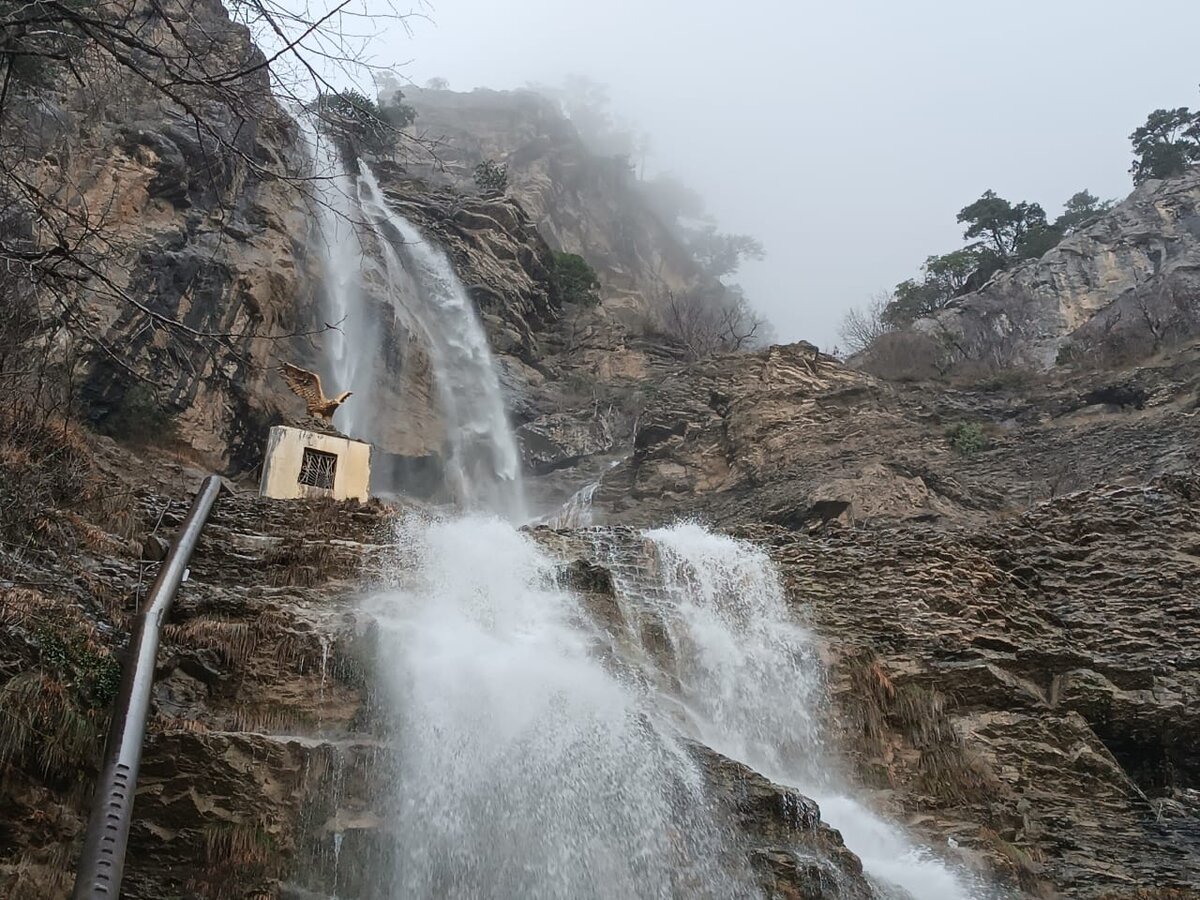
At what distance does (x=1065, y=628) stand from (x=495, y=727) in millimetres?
7570

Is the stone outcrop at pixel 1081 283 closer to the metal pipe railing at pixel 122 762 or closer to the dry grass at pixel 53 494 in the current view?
the dry grass at pixel 53 494

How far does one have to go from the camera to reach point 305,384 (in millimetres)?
19094

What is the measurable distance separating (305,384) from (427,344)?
7573 millimetres

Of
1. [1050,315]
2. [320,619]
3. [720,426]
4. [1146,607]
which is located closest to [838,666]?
[1146,607]

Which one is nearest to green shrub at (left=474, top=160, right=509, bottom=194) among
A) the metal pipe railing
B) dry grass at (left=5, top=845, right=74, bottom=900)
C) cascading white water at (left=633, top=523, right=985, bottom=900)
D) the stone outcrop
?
the stone outcrop

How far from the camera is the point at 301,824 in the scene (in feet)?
20.3

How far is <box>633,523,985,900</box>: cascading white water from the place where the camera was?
8.05 m

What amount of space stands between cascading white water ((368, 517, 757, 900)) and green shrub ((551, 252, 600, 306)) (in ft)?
96.1

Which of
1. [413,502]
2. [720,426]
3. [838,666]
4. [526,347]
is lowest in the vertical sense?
[838,666]

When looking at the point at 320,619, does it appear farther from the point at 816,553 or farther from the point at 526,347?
the point at 526,347

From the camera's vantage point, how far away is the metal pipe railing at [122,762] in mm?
4289

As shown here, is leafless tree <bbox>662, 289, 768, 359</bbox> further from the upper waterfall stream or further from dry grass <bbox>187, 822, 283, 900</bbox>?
dry grass <bbox>187, 822, 283, 900</bbox>

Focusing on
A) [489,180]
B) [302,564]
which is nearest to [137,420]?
[302,564]

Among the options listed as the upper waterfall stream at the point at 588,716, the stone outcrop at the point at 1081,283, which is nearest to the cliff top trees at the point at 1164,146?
the stone outcrop at the point at 1081,283
